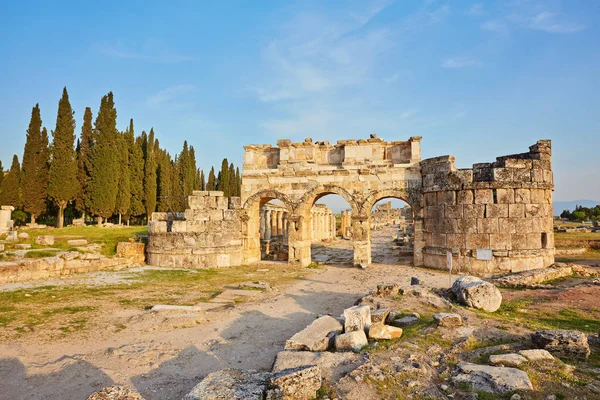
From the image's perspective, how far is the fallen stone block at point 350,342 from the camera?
5297 mm

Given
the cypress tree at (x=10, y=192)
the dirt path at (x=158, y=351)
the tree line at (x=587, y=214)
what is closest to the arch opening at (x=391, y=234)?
the dirt path at (x=158, y=351)

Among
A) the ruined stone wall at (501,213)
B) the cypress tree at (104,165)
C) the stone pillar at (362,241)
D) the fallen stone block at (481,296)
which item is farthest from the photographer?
the cypress tree at (104,165)

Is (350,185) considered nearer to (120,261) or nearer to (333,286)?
(333,286)

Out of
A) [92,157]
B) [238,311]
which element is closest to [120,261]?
[238,311]

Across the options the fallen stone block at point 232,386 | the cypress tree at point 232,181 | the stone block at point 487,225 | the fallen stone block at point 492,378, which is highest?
the cypress tree at point 232,181

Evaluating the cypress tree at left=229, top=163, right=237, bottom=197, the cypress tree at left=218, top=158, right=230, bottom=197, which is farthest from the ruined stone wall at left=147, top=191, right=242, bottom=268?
the cypress tree at left=229, top=163, right=237, bottom=197

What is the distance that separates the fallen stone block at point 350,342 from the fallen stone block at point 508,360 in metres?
1.76

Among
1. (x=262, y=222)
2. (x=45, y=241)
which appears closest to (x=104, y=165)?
(x=262, y=222)

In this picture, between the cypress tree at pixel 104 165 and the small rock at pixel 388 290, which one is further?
the cypress tree at pixel 104 165

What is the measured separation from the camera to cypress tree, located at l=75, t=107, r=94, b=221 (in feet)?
90.1

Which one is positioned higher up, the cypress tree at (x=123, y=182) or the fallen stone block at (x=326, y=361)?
the cypress tree at (x=123, y=182)

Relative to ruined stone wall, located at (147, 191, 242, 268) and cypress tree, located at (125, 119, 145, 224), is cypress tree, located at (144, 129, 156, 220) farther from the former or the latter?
ruined stone wall, located at (147, 191, 242, 268)

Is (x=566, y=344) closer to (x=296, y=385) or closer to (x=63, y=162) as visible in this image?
(x=296, y=385)

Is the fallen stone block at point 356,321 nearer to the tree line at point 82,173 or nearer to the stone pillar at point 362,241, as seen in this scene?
the stone pillar at point 362,241
